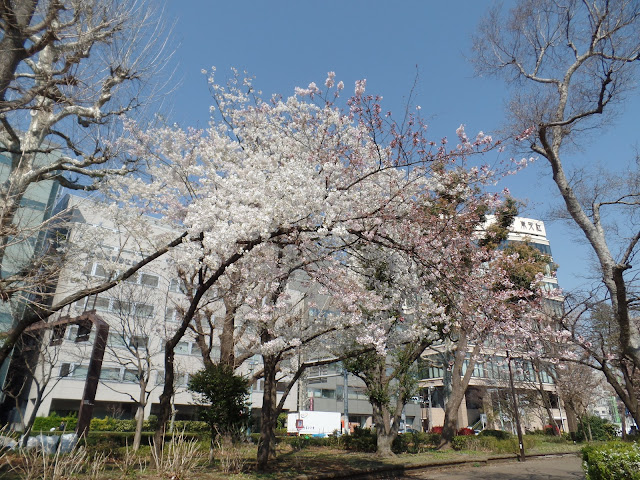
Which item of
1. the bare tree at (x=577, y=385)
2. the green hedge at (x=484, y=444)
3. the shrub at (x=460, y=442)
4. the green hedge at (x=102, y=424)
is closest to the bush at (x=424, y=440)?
the shrub at (x=460, y=442)

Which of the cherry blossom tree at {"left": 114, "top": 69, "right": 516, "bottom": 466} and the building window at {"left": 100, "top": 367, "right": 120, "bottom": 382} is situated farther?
the building window at {"left": 100, "top": 367, "right": 120, "bottom": 382}

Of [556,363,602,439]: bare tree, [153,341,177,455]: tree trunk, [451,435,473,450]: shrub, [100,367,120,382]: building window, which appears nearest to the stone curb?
[451,435,473,450]: shrub

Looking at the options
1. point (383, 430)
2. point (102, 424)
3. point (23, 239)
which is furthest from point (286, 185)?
point (102, 424)

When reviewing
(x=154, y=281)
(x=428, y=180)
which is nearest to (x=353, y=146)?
(x=428, y=180)

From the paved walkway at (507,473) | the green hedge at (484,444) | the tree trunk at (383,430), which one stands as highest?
the tree trunk at (383,430)

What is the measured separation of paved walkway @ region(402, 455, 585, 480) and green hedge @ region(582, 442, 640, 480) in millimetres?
5759

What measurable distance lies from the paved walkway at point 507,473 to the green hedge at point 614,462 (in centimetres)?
576

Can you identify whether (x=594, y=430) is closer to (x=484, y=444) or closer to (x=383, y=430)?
(x=484, y=444)

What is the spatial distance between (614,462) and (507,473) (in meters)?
8.14

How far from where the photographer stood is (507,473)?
13469 mm

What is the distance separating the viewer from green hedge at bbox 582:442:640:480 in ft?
20.9

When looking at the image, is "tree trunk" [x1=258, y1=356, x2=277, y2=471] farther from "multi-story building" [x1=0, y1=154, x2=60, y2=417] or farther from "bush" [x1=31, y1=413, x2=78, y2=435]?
"bush" [x1=31, y1=413, x2=78, y2=435]

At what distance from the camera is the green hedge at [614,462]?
6385 mm

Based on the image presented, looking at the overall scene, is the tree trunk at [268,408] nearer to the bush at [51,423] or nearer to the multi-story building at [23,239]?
the multi-story building at [23,239]
